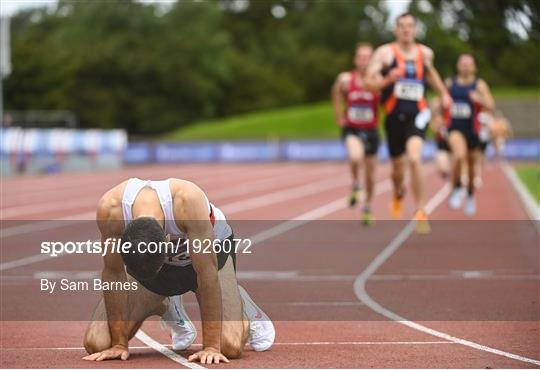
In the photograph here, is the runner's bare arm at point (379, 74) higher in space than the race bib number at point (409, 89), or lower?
higher

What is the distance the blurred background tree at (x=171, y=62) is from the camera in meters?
82.4

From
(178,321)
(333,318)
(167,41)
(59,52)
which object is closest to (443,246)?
(333,318)

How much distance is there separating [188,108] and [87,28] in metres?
9.66

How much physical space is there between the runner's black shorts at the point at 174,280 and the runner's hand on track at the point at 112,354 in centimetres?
36

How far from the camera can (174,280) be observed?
717 centimetres

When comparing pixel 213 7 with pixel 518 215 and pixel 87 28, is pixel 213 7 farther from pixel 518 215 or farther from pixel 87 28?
pixel 518 215

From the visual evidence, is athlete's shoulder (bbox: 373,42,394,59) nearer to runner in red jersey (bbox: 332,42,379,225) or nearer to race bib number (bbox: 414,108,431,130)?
race bib number (bbox: 414,108,431,130)

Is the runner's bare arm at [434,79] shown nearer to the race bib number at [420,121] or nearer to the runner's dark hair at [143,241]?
the race bib number at [420,121]

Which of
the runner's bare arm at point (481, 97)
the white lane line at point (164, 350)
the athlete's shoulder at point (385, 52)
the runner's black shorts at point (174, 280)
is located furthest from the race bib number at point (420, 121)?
the runner's black shorts at point (174, 280)

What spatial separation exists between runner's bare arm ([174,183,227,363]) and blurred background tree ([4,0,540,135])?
6385 centimetres

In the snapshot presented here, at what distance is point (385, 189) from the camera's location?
1169 inches

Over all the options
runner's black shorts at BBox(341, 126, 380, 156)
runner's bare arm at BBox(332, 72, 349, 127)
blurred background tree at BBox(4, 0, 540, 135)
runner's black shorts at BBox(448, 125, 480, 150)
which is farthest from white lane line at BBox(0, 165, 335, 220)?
blurred background tree at BBox(4, 0, 540, 135)

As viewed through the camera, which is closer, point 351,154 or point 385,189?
point 351,154

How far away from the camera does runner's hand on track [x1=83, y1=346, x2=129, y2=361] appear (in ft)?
23.0
